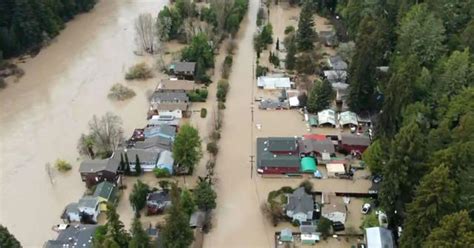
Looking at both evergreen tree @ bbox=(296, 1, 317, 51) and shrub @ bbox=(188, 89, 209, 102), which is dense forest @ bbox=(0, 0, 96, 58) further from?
evergreen tree @ bbox=(296, 1, 317, 51)

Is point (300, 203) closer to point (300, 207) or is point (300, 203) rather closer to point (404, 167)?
point (300, 207)

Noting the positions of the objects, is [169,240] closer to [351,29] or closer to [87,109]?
[87,109]

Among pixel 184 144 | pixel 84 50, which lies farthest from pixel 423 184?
pixel 84 50

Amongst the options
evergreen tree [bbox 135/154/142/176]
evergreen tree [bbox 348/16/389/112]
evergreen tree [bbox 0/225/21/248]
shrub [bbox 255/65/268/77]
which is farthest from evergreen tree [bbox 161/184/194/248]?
shrub [bbox 255/65/268/77]

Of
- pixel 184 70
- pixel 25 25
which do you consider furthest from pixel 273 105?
pixel 25 25

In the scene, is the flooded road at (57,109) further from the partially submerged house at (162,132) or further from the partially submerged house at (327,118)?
the partially submerged house at (327,118)

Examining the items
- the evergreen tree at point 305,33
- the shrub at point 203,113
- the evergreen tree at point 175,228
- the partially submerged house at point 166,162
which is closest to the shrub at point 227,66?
the shrub at point 203,113

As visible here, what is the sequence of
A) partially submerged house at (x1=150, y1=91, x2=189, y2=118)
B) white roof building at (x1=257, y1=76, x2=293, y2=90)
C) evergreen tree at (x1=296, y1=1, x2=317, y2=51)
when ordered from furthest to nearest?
evergreen tree at (x1=296, y1=1, x2=317, y2=51), white roof building at (x1=257, y1=76, x2=293, y2=90), partially submerged house at (x1=150, y1=91, x2=189, y2=118)
